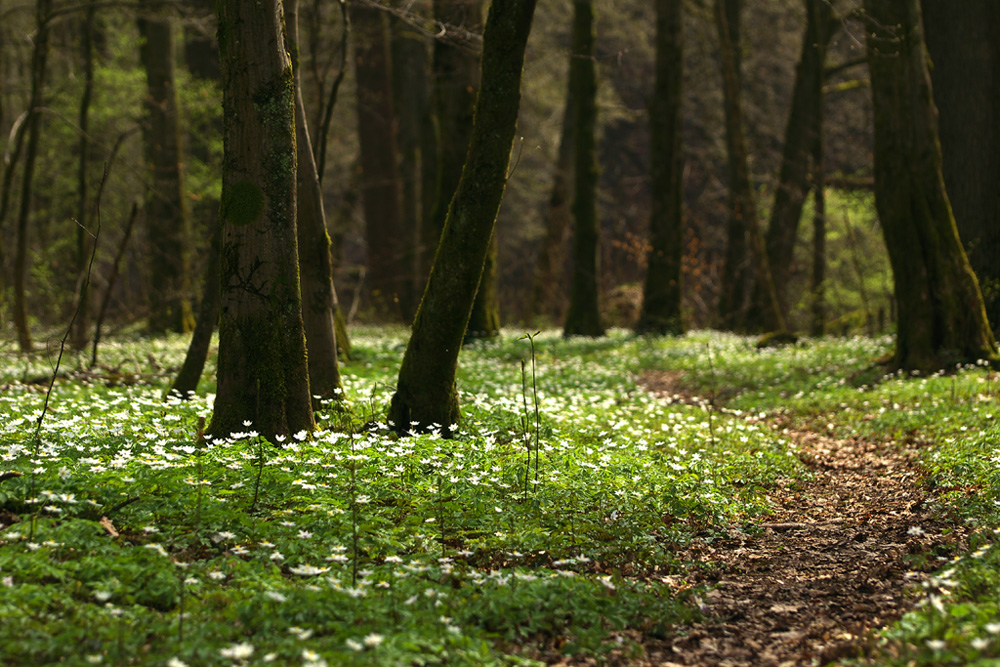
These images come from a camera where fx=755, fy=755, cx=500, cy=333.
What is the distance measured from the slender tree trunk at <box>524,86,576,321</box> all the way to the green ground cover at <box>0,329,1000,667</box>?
708 inches

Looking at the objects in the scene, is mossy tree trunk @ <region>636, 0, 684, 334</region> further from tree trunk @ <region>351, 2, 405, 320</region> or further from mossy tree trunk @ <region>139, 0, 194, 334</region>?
mossy tree trunk @ <region>139, 0, 194, 334</region>

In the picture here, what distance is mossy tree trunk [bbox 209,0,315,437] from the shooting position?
5.89 m

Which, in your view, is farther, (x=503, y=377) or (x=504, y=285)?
(x=504, y=285)

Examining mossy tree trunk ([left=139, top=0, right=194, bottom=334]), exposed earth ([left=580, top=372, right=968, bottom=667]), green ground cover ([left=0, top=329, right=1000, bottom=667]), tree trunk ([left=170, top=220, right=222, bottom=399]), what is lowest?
exposed earth ([left=580, top=372, right=968, bottom=667])

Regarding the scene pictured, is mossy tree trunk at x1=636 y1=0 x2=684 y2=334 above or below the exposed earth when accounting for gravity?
above

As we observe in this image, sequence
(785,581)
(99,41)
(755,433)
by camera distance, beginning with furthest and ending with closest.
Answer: (99,41) < (755,433) < (785,581)

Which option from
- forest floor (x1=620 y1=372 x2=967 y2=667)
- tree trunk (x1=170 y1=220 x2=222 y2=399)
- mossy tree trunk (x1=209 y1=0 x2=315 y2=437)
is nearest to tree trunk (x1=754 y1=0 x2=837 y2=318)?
forest floor (x1=620 y1=372 x2=967 y2=667)

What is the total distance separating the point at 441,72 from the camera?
15.8 m

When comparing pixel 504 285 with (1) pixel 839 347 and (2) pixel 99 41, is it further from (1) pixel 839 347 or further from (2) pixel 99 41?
(1) pixel 839 347

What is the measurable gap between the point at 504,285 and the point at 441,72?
999 inches

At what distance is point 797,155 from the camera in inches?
856

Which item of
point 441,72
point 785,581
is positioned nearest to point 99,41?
point 441,72

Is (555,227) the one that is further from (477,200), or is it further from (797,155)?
(477,200)

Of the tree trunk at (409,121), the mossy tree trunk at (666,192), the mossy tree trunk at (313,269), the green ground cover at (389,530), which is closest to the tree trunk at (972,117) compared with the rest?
the green ground cover at (389,530)
